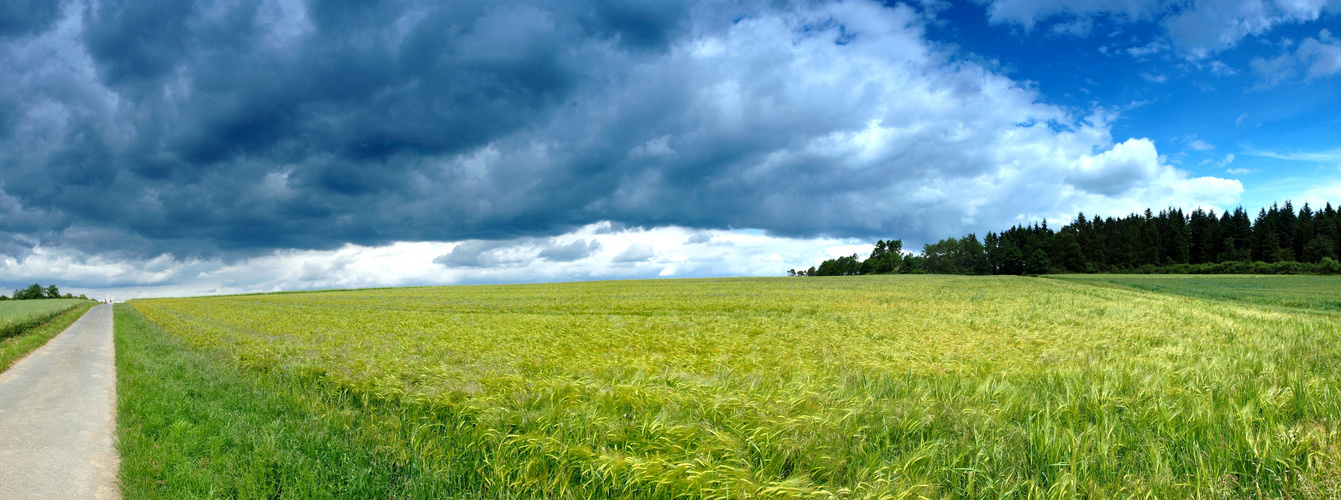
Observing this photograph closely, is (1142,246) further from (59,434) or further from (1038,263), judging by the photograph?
(59,434)

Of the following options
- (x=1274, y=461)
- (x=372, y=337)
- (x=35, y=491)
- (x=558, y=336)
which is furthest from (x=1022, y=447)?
(x=372, y=337)

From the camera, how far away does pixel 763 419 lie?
6.31m

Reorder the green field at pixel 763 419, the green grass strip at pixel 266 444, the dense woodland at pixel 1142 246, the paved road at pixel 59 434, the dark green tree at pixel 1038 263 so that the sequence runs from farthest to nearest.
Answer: the dark green tree at pixel 1038 263
the dense woodland at pixel 1142 246
the paved road at pixel 59 434
the green grass strip at pixel 266 444
the green field at pixel 763 419

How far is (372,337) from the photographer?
17406 millimetres

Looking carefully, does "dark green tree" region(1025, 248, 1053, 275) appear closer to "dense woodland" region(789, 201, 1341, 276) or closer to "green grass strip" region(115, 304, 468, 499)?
"dense woodland" region(789, 201, 1341, 276)

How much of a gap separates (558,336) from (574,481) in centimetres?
1015

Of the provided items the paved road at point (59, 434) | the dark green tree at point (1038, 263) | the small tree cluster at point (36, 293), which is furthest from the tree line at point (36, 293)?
the dark green tree at point (1038, 263)

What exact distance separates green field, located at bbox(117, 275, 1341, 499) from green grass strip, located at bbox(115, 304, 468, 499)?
38 millimetres

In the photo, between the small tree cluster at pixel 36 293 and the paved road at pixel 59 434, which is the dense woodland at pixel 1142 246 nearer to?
the paved road at pixel 59 434

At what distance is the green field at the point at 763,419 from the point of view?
5082 millimetres

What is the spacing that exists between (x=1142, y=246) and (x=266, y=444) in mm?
155045

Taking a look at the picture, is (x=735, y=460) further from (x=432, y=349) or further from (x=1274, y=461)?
(x=432, y=349)

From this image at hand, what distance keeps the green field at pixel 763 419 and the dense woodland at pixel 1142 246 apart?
11100 centimetres

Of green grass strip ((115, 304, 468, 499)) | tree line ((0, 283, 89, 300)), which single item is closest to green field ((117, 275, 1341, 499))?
green grass strip ((115, 304, 468, 499))
